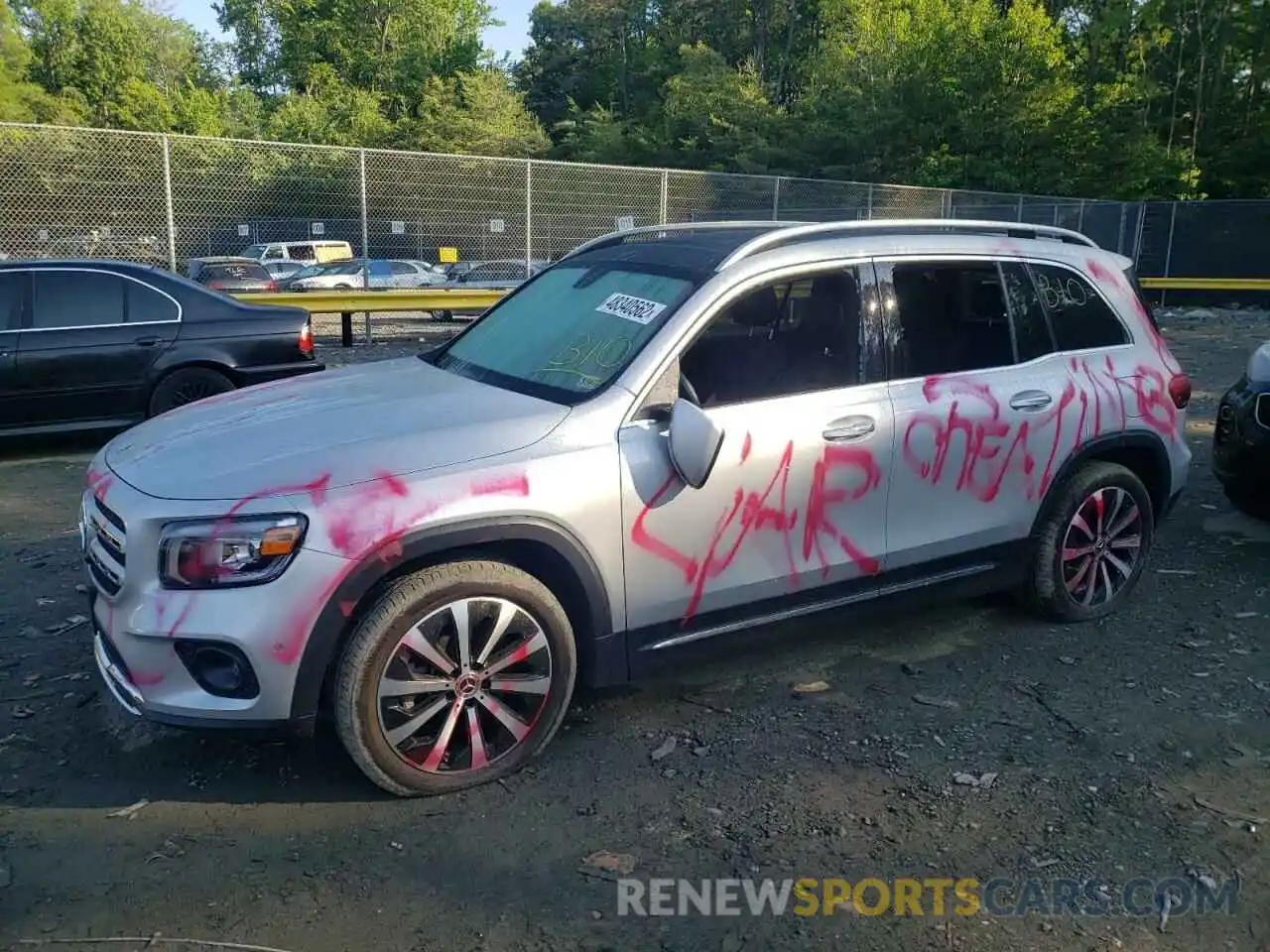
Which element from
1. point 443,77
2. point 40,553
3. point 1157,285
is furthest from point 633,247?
point 443,77

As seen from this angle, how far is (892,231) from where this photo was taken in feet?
13.4

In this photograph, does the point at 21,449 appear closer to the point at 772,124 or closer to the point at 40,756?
the point at 40,756

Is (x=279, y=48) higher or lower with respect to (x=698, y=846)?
higher

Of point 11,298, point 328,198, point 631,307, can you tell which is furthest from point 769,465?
point 328,198

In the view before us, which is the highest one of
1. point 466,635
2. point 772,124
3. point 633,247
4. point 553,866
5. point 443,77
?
point 443,77

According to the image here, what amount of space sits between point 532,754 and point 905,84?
108 feet

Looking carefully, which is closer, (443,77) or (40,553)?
(40,553)

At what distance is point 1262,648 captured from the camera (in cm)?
439

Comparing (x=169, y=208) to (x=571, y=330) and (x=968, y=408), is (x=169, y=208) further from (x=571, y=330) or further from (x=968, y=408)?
(x=968, y=408)

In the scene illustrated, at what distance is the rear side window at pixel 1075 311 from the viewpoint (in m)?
4.39

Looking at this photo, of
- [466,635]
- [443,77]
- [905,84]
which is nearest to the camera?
[466,635]

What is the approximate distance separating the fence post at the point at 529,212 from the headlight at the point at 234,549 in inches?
505

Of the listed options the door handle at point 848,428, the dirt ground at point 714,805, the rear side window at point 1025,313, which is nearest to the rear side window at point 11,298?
the dirt ground at point 714,805

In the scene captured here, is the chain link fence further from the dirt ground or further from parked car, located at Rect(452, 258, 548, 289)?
the dirt ground
